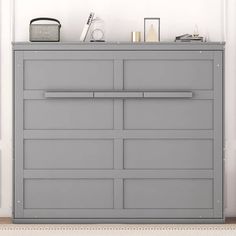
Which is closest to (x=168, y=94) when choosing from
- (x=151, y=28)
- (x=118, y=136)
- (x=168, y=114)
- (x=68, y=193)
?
(x=168, y=114)

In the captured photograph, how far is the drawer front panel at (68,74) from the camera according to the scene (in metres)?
4.51

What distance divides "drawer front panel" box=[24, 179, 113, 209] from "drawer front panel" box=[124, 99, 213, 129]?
1.84 feet

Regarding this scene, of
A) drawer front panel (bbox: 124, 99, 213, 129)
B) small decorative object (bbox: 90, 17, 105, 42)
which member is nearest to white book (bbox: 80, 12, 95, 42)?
small decorative object (bbox: 90, 17, 105, 42)

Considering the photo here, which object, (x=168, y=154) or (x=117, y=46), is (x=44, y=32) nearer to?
(x=117, y=46)

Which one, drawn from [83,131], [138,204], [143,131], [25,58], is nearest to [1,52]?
[25,58]

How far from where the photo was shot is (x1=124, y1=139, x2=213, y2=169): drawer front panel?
4523 mm

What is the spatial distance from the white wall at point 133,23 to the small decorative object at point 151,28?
67mm

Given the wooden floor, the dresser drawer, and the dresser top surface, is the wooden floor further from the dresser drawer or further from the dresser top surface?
the dresser top surface

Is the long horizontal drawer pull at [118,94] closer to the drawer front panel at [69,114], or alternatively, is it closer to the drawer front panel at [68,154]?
the drawer front panel at [69,114]

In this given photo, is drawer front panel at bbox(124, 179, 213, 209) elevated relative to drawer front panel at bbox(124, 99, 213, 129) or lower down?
lower down

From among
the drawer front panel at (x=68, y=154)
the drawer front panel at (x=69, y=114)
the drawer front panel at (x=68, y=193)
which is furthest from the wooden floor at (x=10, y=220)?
the drawer front panel at (x=69, y=114)

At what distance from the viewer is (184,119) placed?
453cm

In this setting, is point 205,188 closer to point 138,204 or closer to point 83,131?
point 138,204

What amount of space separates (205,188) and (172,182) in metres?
0.28
